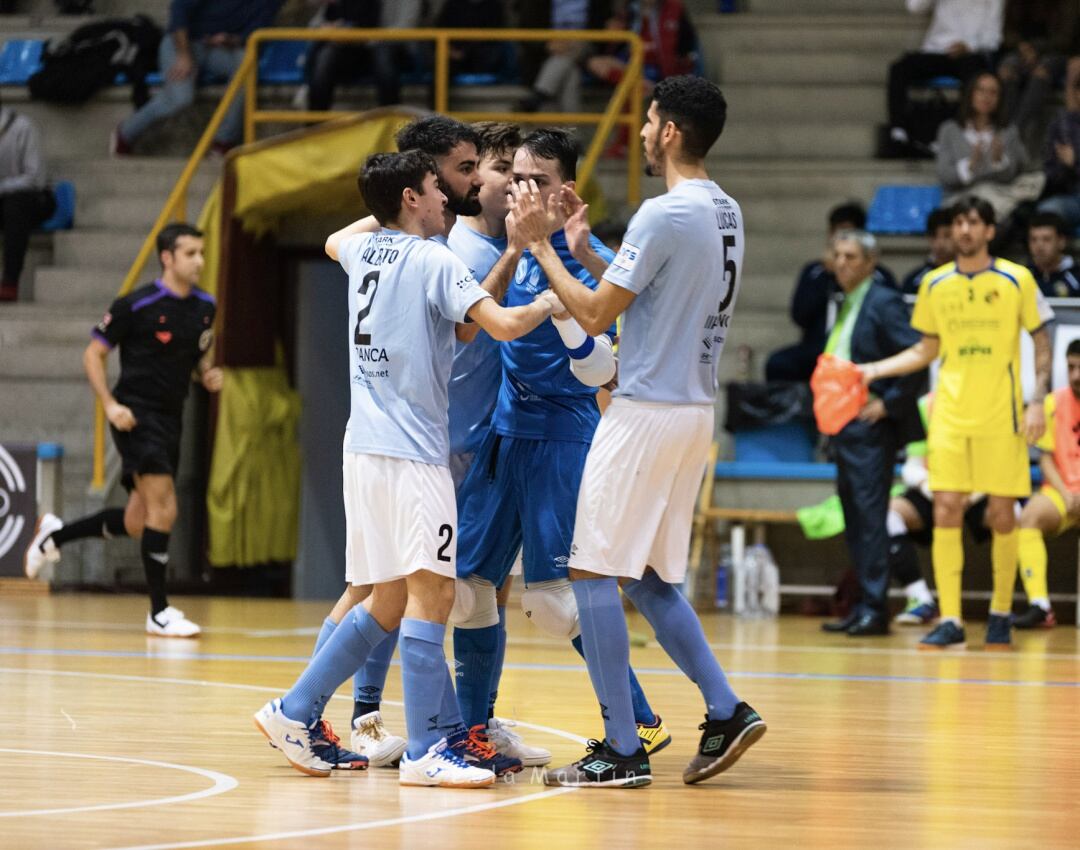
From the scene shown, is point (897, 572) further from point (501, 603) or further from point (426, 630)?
point (426, 630)

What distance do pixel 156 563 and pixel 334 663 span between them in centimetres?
468

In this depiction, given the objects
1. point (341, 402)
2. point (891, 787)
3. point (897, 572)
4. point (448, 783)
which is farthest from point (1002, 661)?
point (341, 402)

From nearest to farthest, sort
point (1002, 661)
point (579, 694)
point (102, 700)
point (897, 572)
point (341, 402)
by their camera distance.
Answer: point (102, 700), point (579, 694), point (1002, 661), point (897, 572), point (341, 402)

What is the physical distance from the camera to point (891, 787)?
16.4ft

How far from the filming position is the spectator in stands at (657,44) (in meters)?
14.3

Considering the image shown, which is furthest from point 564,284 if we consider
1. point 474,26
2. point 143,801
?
point 474,26

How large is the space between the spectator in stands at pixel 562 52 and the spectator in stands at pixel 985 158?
280cm

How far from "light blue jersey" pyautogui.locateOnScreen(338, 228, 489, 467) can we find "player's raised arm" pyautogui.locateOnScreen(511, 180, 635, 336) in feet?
0.65

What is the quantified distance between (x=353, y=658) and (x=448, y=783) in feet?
1.47

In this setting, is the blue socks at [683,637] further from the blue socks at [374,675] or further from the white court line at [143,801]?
the white court line at [143,801]

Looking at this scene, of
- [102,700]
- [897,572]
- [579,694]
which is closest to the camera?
[102,700]

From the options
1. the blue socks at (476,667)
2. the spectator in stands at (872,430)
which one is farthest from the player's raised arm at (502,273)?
the spectator in stands at (872,430)

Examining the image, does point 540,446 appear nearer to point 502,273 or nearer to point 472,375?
point 472,375

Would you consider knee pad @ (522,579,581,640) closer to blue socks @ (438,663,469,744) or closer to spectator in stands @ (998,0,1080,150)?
blue socks @ (438,663,469,744)
